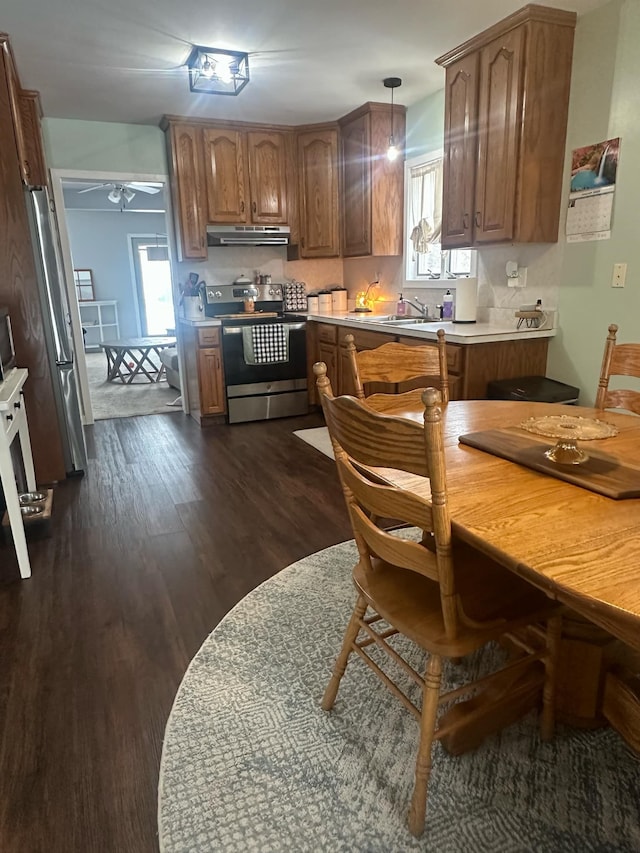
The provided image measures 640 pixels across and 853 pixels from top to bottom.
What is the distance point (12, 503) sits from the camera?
2.21 meters

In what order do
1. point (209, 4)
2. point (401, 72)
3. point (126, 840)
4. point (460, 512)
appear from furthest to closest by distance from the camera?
1. point (401, 72)
2. point (209, 4)
3. point (126, 840)
4. point (460, 512)

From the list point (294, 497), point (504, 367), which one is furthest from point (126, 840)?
point (504, 367)

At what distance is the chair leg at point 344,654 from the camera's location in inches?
58.9

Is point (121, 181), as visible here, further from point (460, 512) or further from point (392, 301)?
point (460, 512)

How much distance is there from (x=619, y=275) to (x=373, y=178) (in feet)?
7.85

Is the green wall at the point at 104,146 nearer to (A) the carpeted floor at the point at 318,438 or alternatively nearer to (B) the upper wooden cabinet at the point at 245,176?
(B) the upper wooden cabinet at the point at 245,176

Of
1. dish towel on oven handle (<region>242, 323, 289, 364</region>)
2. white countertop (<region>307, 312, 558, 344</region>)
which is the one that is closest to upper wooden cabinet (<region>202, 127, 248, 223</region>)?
dish towel on oven handle (<region>242, 323, 289, 364</region>)

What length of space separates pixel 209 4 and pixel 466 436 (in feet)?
8.12

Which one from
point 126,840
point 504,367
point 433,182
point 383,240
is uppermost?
point 433,182

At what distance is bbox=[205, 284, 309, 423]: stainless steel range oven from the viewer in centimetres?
466

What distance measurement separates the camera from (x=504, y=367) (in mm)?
3189

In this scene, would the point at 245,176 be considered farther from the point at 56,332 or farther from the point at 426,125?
the point at 56,332

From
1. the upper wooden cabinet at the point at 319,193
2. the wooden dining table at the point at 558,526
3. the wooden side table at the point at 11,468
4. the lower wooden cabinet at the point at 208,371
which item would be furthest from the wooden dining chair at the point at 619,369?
the upper wooden cabinet at the point at 319,193

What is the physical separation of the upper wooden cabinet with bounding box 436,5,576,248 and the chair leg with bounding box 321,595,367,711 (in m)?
2.38
